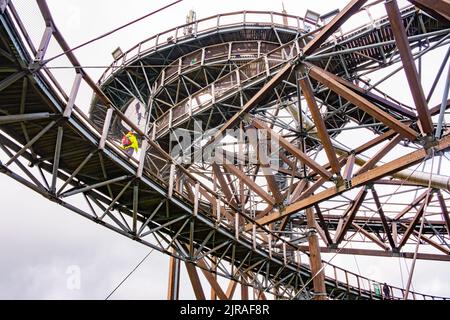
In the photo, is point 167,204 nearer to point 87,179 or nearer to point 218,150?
point 87,179

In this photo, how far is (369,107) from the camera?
8344mm

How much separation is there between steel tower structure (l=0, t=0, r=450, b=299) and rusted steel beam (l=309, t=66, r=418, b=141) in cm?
3

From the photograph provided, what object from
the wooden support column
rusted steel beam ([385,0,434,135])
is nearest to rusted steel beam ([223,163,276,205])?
the wooden support column

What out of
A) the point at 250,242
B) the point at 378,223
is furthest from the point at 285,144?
the point at 378,223

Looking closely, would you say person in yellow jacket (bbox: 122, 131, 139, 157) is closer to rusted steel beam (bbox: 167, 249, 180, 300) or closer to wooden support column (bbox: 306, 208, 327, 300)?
rusted steel beam (bbox: 167, 249, 180, 300)

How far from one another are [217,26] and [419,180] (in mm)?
11072

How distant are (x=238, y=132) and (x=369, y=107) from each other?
18.0 ft

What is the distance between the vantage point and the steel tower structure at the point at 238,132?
21.1ft

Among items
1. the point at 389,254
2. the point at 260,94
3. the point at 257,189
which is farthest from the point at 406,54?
the point at 389,254

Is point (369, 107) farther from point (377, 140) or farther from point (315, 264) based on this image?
point (315, 264)

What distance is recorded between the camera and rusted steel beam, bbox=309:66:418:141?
8.29 metres

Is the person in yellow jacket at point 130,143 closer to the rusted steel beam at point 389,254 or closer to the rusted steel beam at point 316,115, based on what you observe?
the rusted steel beam at point 316,115

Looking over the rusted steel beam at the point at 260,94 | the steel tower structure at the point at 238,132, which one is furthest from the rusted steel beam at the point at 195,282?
the rusted steel beam at the point at 260,94

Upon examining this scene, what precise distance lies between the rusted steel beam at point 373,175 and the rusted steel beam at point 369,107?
0.55m
